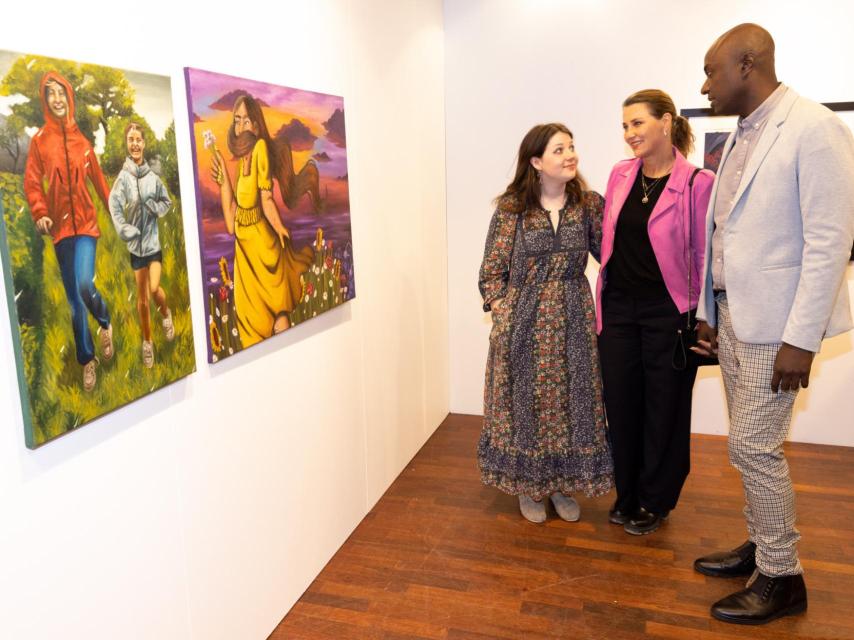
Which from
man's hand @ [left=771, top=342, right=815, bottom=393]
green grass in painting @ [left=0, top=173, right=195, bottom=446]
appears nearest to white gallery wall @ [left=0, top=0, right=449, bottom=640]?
green grass in painting @ [left=0, top=173, right=195, bottom=446]

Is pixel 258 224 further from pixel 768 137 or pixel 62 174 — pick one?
pixel 768 137

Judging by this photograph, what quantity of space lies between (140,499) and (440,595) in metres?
1.14

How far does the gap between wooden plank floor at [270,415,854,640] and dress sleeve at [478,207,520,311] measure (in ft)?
2.99

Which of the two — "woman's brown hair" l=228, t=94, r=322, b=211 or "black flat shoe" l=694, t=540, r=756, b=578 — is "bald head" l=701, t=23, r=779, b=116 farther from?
"black flat shoe" l=694, t=540, r=756, b=578

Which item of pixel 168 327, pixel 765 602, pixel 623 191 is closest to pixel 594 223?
pixel 623 191

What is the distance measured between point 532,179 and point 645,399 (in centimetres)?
92

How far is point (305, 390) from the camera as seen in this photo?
7.79 ft

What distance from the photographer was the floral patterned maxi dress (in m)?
2.71

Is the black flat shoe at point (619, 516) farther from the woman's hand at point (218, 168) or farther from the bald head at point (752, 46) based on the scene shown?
the woman's hand at point (218, 168)

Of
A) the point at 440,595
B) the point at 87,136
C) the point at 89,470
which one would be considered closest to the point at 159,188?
the point at 87,136

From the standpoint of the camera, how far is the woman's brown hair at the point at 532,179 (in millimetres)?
2652

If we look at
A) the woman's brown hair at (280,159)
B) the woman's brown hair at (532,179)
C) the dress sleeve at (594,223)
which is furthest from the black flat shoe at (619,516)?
the woman's brown hair at (280,159)

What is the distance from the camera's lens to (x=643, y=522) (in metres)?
2.74

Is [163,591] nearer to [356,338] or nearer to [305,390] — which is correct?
[305,390]
